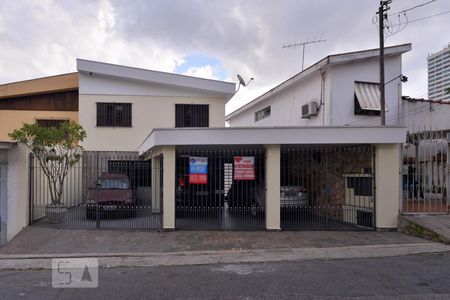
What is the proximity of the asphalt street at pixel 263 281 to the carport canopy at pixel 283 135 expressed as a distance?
3844 millimetres

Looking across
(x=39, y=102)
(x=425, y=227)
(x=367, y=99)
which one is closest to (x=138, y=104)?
(x=39, y=102)

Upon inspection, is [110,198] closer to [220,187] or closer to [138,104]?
[220,187]

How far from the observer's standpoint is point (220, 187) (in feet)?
37.5

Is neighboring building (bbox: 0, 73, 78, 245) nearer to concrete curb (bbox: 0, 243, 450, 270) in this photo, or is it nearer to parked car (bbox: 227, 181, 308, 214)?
parked car (bbox: 227, 181, 308, 214)

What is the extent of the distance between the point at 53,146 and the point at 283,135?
22.3 ft

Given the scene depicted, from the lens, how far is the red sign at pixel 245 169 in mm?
11469

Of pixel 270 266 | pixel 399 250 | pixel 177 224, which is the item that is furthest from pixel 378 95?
pixel 270 266

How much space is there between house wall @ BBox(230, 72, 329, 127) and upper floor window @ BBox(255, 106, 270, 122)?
0.18 metres

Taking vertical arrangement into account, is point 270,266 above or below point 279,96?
below

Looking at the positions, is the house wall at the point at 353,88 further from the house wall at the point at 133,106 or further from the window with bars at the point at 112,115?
the window with bars at the point at 112,115

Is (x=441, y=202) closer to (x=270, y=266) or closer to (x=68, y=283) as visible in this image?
(x=270, y=266)

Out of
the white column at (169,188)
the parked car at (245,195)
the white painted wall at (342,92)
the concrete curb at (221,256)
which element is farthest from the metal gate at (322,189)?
the white column at (169,188)

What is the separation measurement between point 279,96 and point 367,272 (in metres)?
13.6

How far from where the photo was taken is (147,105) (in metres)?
18.3
